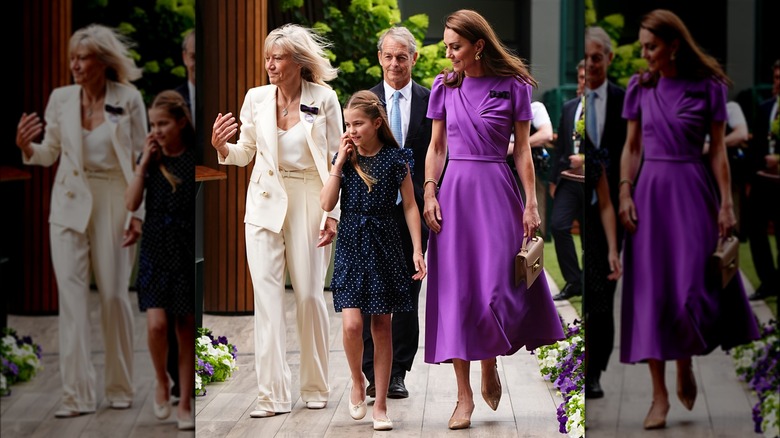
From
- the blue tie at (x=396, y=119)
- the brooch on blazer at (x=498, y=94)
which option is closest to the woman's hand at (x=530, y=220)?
the brooch on blazer at (x=498, y=94)

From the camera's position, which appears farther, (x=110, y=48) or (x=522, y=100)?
(x=522, y=100)

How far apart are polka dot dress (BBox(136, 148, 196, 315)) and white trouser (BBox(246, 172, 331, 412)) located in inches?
41.8

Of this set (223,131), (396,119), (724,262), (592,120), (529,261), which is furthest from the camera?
(396,119)

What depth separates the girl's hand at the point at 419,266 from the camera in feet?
15.3

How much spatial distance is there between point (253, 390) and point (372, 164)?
3.30ft

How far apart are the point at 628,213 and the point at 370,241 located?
1389 mm

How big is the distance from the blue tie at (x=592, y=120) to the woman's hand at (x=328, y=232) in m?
1.35

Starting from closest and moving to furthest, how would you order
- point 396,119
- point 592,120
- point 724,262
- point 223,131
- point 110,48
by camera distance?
point 110,48 < point 724,262 < point 592,120 < point 223,131 < point 396,119

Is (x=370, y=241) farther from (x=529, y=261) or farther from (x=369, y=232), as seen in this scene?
(x=529, y=261)

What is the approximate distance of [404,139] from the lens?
4734 millimetres

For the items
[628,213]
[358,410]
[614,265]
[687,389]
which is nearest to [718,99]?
[628,213]

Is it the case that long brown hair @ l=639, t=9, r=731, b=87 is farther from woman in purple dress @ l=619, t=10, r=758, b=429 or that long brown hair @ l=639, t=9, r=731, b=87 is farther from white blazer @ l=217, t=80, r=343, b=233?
white blazer @ l=217, t=80, r=343, b=233

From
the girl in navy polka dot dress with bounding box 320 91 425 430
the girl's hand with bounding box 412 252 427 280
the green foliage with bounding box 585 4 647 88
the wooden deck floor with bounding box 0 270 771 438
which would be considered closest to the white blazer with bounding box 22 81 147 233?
the wooden deck floor with bounding box 0 270 771 438

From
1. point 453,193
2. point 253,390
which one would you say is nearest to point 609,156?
point 453,193
